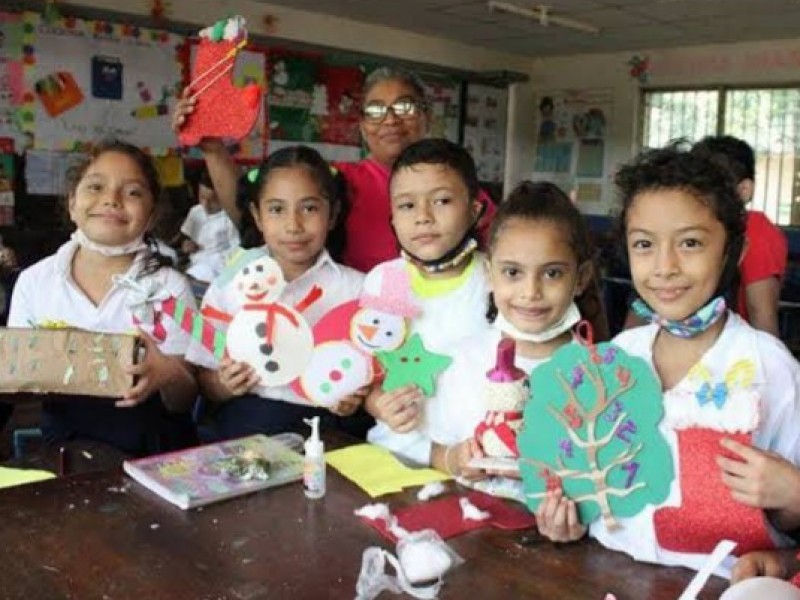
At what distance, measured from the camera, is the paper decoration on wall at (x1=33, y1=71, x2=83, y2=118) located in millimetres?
5191

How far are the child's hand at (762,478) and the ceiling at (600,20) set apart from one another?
5205 mm

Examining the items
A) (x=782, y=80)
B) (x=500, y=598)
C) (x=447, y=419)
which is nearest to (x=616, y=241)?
(x=447, y=419)

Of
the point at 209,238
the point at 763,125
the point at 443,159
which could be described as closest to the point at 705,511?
the point at 443,159

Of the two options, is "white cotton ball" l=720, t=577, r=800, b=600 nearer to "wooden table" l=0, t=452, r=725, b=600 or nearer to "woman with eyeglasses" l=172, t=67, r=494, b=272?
"wooden table" l=0, t=452, r=725, b=600

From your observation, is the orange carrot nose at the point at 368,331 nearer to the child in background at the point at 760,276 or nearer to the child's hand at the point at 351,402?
the child's hand at the point at 351,402

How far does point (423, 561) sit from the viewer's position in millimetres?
1124

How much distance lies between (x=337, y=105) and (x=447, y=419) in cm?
539

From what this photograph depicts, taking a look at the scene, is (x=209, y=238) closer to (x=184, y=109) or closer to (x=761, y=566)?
(x=184, y=109)

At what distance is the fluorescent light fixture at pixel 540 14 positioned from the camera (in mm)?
5984

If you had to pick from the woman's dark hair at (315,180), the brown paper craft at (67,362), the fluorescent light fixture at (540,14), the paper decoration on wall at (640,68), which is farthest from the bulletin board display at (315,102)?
the brown paper craft at (67,362)

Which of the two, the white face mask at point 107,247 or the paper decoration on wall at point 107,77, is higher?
the paper decoration on wall at point 107,77

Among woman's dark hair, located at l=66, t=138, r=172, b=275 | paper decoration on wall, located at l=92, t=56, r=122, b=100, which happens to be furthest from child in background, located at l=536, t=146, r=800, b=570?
paper decoration on wall, located at l=92, t=56, r=122, b=100

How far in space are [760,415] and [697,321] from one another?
0.17 m

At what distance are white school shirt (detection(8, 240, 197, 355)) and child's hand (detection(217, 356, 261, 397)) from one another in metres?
0.20
